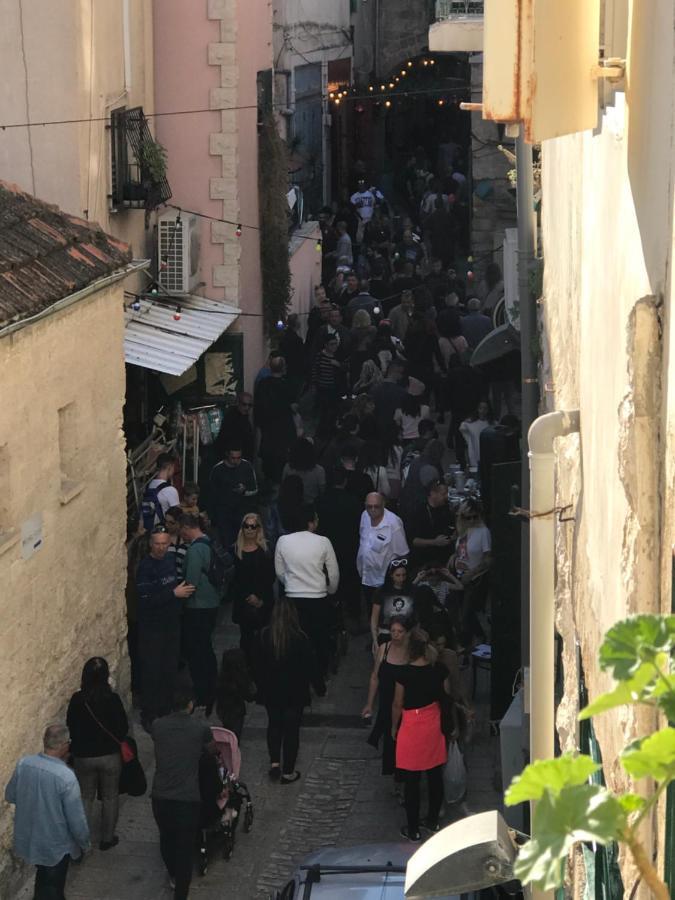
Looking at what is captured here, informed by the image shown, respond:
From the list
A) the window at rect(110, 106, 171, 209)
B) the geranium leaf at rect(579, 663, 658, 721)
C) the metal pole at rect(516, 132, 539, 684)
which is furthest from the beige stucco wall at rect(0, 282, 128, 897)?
the geranium leaf at rect(579, 663, 658, 721)

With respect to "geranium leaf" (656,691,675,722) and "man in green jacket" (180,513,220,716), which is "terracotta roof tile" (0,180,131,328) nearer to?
"man in green jacket" (180,513,220,716)

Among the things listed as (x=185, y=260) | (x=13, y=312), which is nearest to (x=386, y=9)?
(x=185, y=260)

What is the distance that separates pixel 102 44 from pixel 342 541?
5.84m

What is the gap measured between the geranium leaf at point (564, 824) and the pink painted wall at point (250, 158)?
717 inches

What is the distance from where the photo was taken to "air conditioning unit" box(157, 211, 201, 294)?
60.6 ft

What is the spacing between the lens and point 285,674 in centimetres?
1158

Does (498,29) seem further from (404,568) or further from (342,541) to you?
(342,541)

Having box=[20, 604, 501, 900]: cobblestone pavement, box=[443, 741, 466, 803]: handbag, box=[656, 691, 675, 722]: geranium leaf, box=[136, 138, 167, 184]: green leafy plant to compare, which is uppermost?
box=[656, 691, 675, 722]: geranium leaf

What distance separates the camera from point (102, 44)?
53.9 ft

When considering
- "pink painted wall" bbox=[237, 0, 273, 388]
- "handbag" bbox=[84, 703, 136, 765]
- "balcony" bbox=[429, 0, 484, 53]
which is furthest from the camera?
"pink painted wall" bbox=[237, 0, 273, 388]

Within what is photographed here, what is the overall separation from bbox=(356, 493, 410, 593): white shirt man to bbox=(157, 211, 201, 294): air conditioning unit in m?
5.68

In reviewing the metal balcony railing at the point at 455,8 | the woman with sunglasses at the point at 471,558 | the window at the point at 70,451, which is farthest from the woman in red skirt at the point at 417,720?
the metal balcony railing at the point at 455,8

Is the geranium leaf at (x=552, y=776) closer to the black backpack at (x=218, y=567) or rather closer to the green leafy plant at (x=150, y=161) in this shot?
the black backpack at (x=218, y=567)

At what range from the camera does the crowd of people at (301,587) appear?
10117 millimetres
